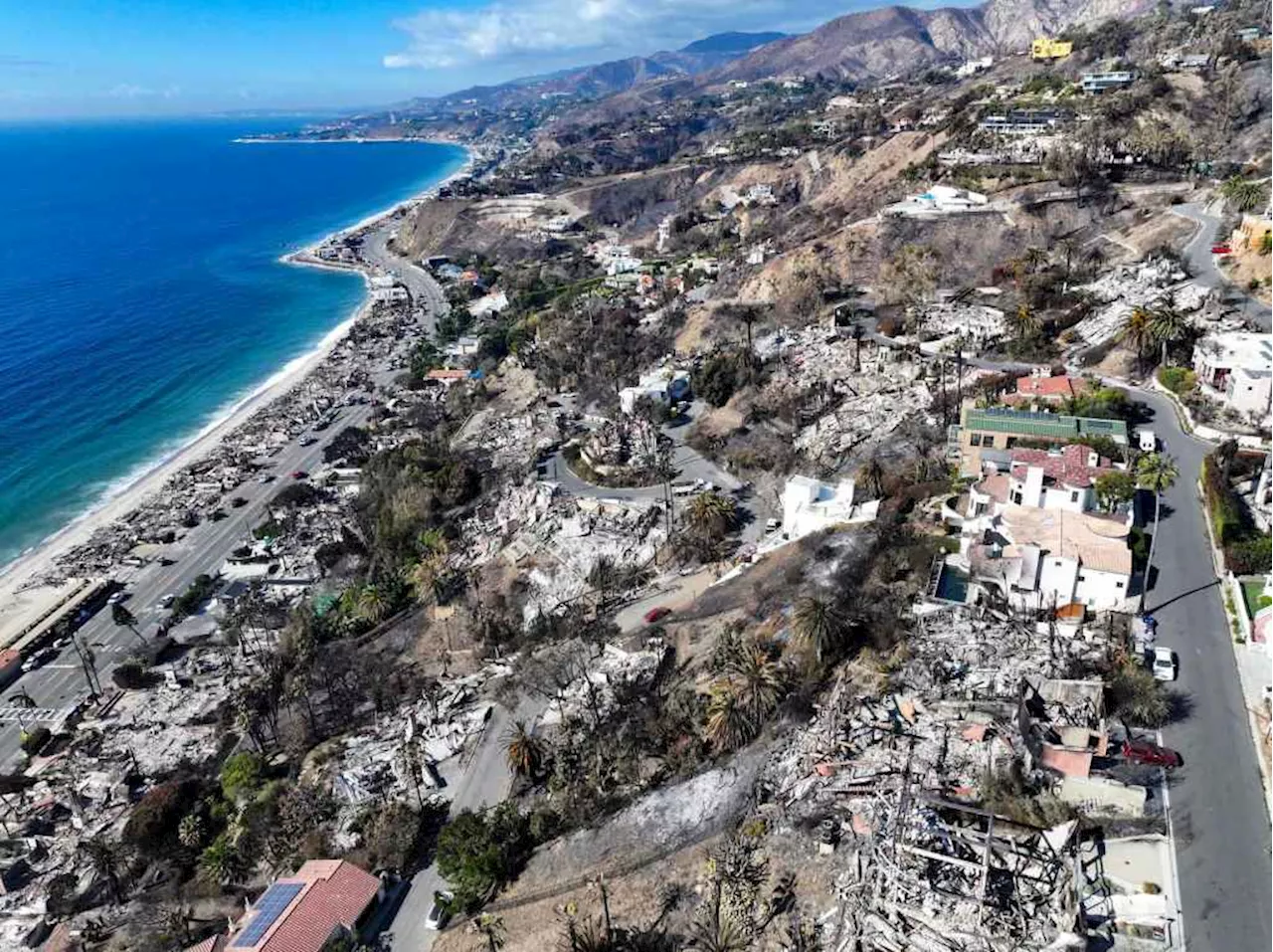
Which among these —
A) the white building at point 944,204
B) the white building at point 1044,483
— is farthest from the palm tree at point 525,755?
the white building at point 944,204

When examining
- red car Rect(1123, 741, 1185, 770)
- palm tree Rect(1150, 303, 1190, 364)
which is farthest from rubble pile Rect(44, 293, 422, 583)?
palm tree Rect(1150, 303, 1190, 364)

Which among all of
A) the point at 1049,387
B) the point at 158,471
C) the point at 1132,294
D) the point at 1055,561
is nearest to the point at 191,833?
the point at 1055,561

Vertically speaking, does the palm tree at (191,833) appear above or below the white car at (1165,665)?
below

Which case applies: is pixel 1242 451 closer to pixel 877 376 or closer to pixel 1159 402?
pixel 1159 402

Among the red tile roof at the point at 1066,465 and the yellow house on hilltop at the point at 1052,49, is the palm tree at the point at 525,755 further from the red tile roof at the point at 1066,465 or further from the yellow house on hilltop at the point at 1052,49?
the yellow house on hilltop at the point at 1052,49

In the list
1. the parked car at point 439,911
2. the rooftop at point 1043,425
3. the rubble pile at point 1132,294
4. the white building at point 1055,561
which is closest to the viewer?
the parked car at point 439,911

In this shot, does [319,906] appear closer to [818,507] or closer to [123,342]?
[818,507]

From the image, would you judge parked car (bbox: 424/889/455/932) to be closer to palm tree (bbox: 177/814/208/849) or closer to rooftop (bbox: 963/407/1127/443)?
palm tree (bbox: 177/814/208/849)

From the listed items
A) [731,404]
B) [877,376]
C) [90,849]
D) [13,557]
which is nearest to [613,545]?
[731,404]
